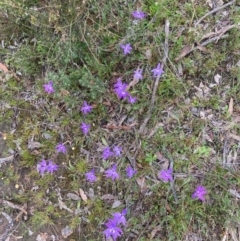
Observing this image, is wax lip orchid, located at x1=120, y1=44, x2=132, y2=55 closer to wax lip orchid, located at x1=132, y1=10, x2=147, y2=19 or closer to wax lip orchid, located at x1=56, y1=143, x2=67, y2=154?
wax lip orchid, located at x1=132, y1=10, x2=147, y2=19

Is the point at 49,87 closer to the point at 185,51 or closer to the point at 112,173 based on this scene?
the point at 112,173

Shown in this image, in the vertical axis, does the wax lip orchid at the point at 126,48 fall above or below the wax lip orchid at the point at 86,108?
above

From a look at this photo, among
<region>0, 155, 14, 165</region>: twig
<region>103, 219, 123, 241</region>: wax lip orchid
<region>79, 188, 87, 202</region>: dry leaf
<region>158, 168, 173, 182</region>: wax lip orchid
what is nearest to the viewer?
<region>103, 219, 123, 241</region>: wax lip orchid

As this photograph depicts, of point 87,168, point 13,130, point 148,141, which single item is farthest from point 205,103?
point 13,130

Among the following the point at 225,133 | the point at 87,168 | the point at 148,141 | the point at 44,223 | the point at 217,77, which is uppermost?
the point at 217,77

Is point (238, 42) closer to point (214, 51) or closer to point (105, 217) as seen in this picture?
point (214, 51)

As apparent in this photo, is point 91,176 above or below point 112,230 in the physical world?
above

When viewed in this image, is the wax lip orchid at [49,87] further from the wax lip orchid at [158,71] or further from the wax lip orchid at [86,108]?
the wax lip orchid at [158,71]

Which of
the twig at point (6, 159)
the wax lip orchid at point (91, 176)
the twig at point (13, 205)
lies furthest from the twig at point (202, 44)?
the twig at point (13, 205)

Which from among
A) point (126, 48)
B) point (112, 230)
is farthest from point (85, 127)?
point (112, 230)

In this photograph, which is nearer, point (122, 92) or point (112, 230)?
point (112, 230)

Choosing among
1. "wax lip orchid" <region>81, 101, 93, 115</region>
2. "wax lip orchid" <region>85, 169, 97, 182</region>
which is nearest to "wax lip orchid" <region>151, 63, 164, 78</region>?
"wax lip orchid" <region>81, 101, 93, 115</region>
